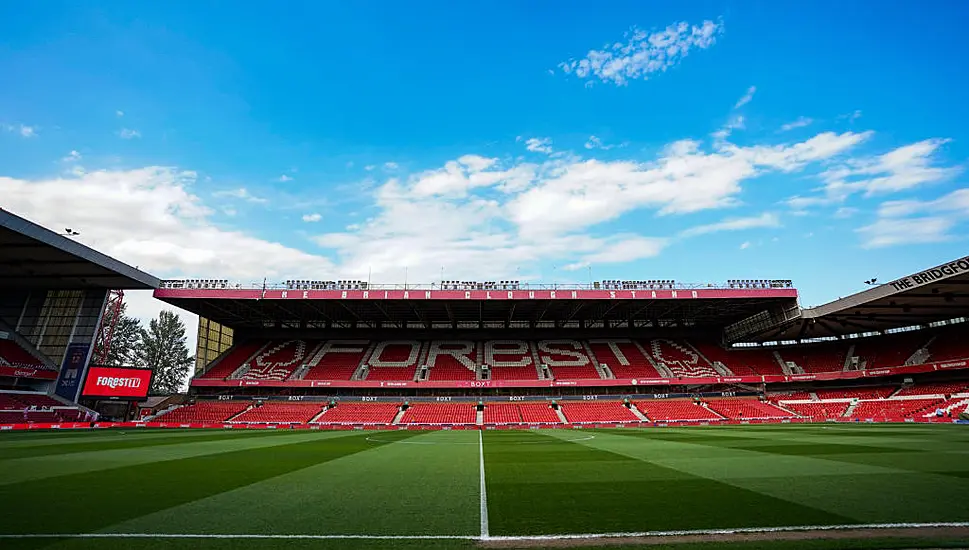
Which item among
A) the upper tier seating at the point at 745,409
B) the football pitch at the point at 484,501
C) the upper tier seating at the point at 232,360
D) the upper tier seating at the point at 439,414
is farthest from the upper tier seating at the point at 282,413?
the upper tier seating at the point at 745,409

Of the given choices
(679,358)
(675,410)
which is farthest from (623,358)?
(675,410)

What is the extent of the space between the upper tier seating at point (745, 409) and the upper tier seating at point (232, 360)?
47.1 m

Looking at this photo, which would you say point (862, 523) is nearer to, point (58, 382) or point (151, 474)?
point (151, 474)

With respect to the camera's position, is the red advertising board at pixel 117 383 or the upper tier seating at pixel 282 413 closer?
the red advertising board at pixel 117 383

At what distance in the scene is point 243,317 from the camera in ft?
175

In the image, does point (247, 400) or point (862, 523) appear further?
point (247, 400)

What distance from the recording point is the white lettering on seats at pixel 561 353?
171ft

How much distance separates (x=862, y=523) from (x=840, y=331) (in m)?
53.7

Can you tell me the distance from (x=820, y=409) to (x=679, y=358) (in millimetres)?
13550

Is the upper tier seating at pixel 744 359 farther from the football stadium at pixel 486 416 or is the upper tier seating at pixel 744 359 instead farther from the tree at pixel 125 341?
the tree at pixel 125 341

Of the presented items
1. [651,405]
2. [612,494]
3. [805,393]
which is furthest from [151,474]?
[805,393]

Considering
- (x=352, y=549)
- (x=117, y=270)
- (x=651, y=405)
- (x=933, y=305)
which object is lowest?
(x=352, y=549)

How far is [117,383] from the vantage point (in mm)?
40594

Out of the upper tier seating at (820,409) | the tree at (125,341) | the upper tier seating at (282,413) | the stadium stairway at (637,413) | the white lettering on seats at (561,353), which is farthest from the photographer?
the tree at (125,341)
